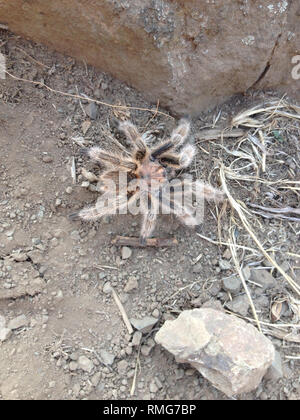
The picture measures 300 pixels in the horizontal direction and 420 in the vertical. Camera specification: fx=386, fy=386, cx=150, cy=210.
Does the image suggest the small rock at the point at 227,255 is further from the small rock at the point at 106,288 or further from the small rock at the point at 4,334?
the small rock at the point at 4,334

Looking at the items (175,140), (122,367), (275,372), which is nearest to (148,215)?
(175,140)

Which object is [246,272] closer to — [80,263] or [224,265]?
[224,265]

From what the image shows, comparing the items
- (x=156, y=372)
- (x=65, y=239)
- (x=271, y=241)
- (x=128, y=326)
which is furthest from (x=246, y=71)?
(x=156, y=372)

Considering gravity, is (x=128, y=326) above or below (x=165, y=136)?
below

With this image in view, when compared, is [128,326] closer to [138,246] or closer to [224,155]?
[138,246]

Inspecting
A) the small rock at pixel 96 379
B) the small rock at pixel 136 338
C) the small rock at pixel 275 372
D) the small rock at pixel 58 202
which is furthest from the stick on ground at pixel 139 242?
the small rock at pixel 275 372
